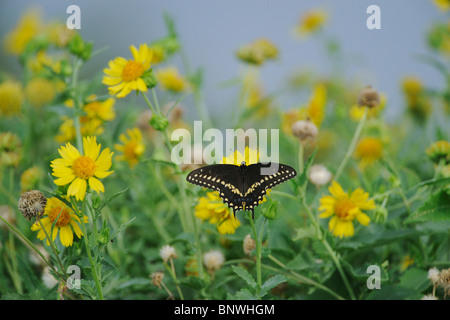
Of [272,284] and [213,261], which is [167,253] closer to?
[213,261]

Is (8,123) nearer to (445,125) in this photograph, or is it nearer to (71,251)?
(71,251)

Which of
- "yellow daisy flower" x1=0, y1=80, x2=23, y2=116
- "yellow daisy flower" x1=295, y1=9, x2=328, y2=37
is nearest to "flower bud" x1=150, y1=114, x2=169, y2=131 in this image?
"yellow daisy flower" x1=0, y1=80, x2=23, y2=116

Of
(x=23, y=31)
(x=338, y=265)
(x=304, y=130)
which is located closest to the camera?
(x=338, y=265)

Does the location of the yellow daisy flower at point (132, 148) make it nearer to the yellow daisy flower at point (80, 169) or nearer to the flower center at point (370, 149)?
the yellow daisy flower at point (80, 169)

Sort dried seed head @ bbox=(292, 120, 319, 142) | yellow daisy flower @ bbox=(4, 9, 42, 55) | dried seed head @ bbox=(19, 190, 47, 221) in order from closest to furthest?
dried seed head @ bbox=(19, 190, 47, 221)
dried seed head @ bbox=(292, 120, 319, 142)
yellow daisy flower @ bbox=(4, 9, 42, 55)

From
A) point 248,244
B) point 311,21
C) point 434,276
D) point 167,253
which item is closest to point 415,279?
point 434,276

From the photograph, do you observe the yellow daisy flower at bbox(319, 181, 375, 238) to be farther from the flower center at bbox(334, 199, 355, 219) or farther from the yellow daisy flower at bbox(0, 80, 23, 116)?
the yellow daisy flower at bbox(0, 80, 23, 116)

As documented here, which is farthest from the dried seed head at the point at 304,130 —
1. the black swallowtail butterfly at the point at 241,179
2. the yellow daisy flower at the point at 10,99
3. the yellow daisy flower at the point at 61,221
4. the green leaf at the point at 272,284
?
the yellow daisy flower at the point at 10,99
